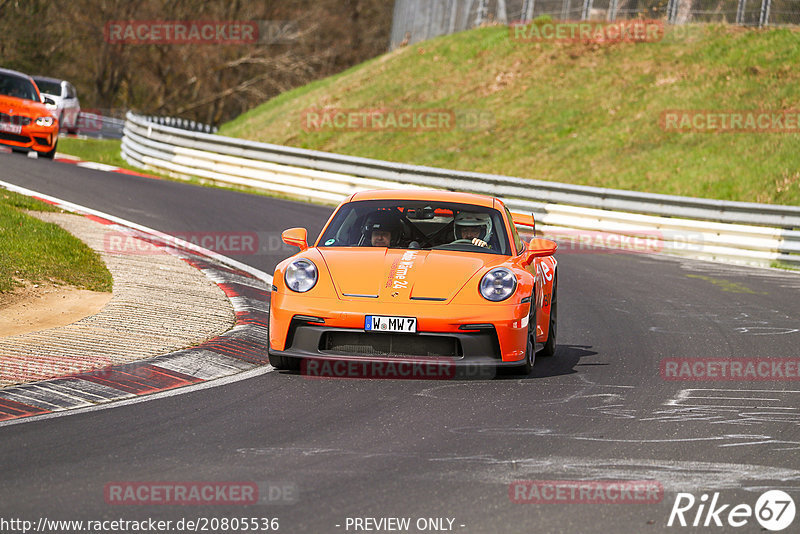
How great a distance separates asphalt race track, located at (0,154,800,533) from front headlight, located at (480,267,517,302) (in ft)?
1.98

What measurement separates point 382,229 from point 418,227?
15.1 inches

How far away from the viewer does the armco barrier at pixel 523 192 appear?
719 inches

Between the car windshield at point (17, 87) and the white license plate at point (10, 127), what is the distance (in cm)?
63

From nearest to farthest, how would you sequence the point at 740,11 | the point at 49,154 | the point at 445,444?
the point at 445,444
the point at 49,154
the point at 740,11

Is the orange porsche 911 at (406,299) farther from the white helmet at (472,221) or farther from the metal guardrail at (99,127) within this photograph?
the metal guardrail at (99,127)

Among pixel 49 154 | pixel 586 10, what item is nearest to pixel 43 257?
pixel 49 154

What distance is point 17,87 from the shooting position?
78.9 feet

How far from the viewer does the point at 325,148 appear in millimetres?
30938

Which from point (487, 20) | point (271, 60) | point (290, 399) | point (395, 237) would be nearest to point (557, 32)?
point (487, 20)

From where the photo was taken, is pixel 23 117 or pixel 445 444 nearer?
pixel 445 444

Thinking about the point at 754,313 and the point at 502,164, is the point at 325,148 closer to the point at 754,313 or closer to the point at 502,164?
the point at 502,164

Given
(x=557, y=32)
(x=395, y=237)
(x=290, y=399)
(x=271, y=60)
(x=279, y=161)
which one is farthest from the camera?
(x=271, y=60)

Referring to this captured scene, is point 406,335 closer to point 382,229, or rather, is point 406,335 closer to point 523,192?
point 382,229

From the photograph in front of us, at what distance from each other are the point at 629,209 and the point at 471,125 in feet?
35.5
